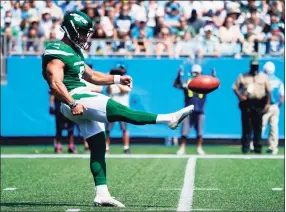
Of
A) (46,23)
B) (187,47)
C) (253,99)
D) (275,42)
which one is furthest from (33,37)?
(253,99)

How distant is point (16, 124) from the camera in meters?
22.4

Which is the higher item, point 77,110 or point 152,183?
point 77,110

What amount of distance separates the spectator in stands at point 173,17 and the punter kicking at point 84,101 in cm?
1336

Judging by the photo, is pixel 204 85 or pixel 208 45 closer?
pixel 204 85

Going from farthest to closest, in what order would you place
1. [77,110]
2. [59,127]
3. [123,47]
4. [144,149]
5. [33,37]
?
[33,37] < [123,47] < [144,149] < [59,127] < [77,110]

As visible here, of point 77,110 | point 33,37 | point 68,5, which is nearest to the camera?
point 77,110

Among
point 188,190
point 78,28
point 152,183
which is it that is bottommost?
point 152,183

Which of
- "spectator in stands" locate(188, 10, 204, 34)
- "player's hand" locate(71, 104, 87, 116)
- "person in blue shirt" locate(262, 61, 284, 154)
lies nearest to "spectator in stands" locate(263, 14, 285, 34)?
"spectator in stands" locate(188, 10, 204, 34)

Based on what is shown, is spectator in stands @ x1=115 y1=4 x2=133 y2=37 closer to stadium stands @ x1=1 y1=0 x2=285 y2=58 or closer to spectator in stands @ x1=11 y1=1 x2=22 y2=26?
stadium stands @ x1=1 y1=0 x2=285 y2=58

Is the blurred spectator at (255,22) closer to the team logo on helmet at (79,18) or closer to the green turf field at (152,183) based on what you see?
the green turf field at (152,183)

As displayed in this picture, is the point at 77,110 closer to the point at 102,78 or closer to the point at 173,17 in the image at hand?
the point at 102,78

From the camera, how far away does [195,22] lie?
2316 centimetres

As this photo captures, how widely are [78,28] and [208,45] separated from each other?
1256 centimetres

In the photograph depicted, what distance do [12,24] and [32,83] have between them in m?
1.78
